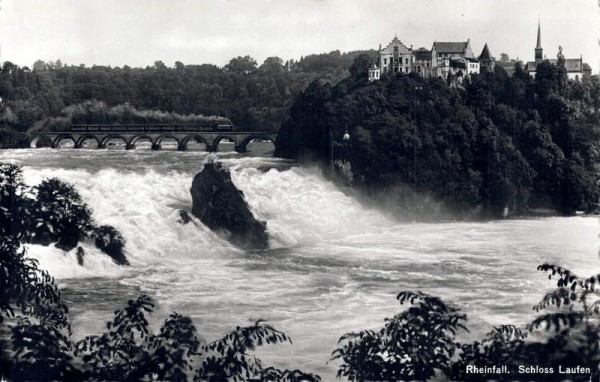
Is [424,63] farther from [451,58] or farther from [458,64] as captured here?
[458,64]

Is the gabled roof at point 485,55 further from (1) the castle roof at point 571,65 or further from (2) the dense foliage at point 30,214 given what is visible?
(2) the dense foliage at point 30,214

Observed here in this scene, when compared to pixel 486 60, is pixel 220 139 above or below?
below

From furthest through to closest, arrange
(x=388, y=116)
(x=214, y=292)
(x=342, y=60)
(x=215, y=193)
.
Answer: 1. (x=342, y=60)
2. (x=388, y=116)
3. (x=215, y=193)
4. (x=214, y=292)

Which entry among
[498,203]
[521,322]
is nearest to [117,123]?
[498,203]

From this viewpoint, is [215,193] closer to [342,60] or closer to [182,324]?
[342,60]

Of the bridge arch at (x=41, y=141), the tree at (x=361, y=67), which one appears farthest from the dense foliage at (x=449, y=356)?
the tree at (x=361, y=67)

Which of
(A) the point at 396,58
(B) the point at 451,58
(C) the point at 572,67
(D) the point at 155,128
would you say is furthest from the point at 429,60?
(D) the point at 155,128
